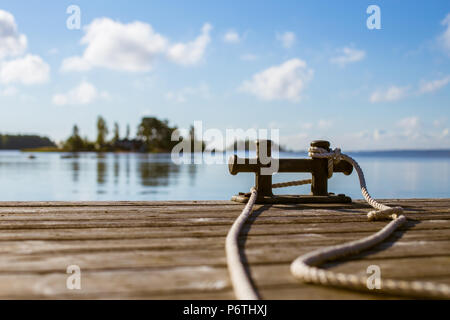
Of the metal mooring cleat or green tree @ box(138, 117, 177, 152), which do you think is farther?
green tree @ box(138, 117, 177, 152)

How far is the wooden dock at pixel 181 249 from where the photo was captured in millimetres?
1820

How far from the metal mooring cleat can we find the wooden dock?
54cm

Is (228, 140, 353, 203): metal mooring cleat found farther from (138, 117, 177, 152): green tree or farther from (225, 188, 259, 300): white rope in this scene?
(138, 117, 177, 152): green tree

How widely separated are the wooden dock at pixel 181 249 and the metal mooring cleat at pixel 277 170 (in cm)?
54

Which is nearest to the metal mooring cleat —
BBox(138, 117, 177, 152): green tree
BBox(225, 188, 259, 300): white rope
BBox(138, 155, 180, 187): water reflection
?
BBox(225, 188, 259, 300): white rope

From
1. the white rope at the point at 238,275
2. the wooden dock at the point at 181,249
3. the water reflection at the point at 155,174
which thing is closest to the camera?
the white rope at the point at 238,275

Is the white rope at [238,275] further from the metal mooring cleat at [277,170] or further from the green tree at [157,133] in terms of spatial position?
the green tree at [157,133]

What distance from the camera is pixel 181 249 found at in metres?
2.42

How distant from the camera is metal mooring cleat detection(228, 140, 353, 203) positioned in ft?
14.8

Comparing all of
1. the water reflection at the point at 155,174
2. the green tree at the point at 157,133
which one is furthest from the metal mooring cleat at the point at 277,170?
the green tree at the point at 157,133

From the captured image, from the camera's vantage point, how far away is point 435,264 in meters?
2.17

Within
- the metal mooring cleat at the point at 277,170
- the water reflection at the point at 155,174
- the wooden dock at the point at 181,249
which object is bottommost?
the water reflection at the point at 155,174

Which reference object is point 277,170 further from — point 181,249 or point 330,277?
point 330,277

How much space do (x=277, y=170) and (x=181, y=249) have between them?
2.42 metres
